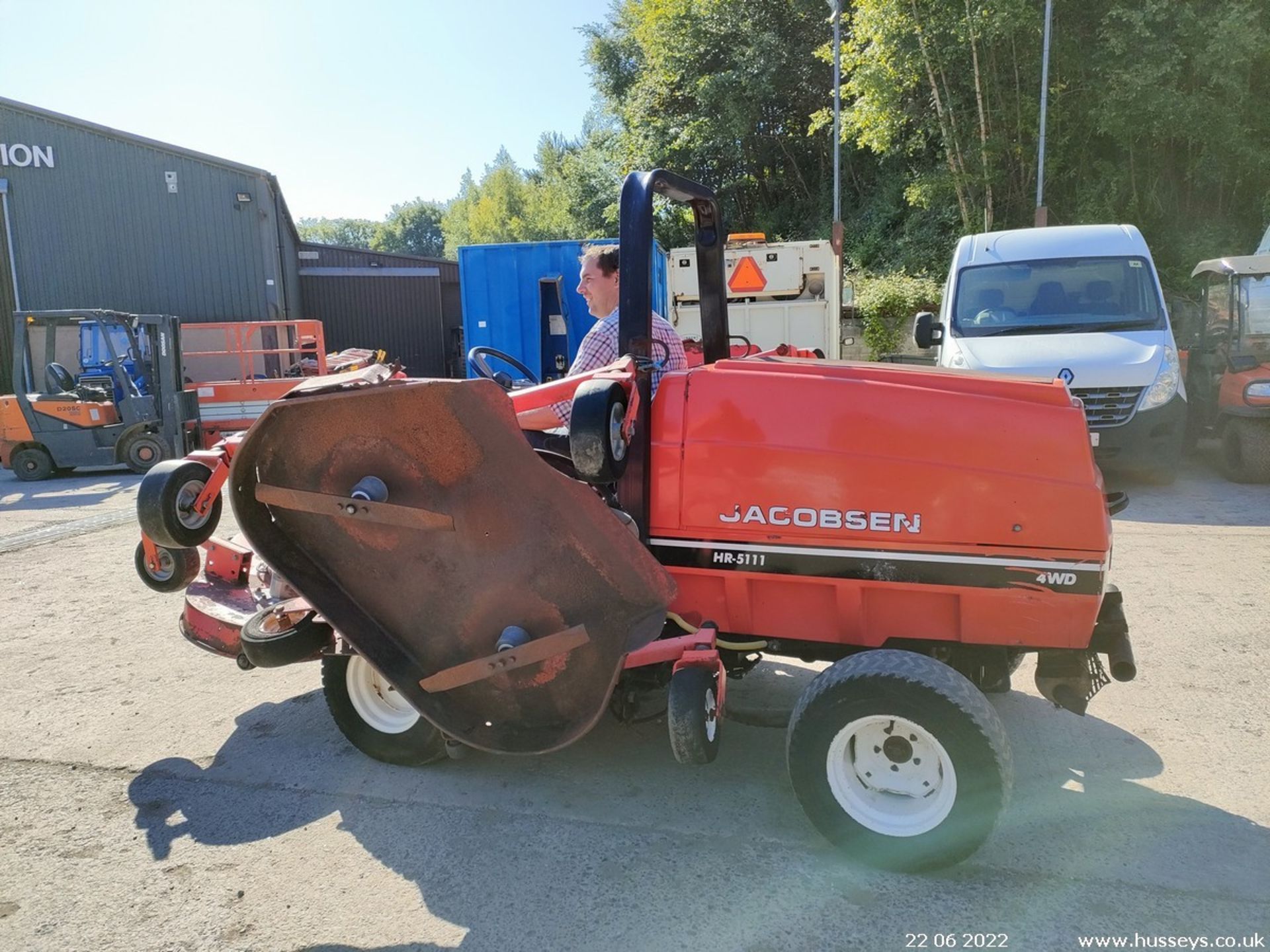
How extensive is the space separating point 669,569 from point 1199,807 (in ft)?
6.56

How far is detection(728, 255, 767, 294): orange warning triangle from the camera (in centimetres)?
1253

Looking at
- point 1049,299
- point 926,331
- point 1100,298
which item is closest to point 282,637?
point 926,331

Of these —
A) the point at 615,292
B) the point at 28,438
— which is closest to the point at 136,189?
the point at 28,438

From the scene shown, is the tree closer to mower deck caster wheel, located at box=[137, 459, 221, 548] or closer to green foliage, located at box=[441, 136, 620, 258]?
green foliage, located at box=[441, 136, 620, 258]

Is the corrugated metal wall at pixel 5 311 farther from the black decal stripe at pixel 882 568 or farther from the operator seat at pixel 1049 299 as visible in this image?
the black decal stripe at pixel 882 568

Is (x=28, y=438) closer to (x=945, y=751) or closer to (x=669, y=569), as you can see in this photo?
(x=669, y=569)

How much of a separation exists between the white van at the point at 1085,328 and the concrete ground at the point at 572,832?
3.65 m

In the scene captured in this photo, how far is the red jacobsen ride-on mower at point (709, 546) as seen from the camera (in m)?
2.88

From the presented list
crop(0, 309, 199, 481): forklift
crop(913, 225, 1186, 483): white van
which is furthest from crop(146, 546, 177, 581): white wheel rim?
crop(0, 309, 199, 481): forklift

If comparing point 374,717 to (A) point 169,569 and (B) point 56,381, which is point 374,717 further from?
(B) point 56,381

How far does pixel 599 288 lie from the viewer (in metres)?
4.14

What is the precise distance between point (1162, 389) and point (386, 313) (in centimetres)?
2408

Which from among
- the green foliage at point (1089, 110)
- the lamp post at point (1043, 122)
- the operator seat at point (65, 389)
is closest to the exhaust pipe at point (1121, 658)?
the operator seat at point (65, 389)

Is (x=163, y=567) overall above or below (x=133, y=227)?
below
